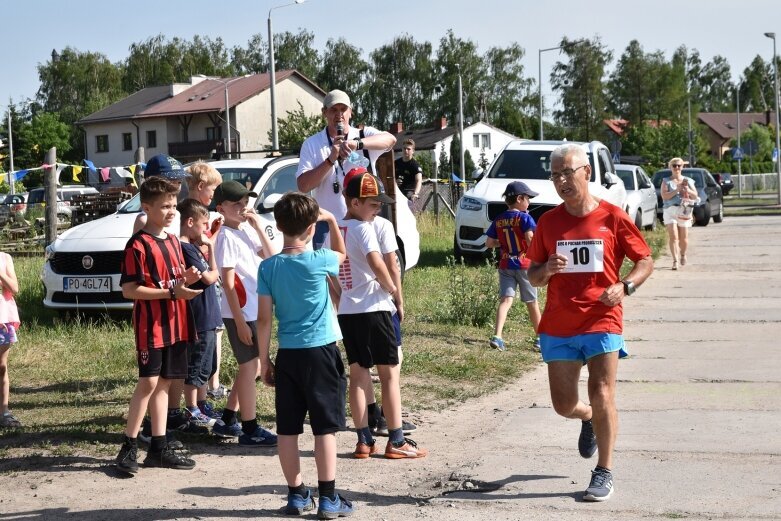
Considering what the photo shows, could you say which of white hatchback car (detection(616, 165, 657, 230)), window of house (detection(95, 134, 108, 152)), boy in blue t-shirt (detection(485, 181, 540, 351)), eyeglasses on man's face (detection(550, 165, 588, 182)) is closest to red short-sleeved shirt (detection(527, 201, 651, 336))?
eyeglasses on man's face (detection(550, 165, 588, 182))

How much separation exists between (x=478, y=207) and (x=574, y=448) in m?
11.7

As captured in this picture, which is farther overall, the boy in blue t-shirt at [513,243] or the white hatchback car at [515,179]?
the white hatchback car at [515,179]

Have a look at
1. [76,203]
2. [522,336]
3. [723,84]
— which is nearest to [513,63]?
[723,84]

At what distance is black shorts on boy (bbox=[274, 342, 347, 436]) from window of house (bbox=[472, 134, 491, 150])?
8429 centimetres

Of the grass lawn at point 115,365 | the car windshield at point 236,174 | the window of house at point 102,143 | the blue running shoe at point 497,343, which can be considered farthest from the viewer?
the window of house at point 102,143

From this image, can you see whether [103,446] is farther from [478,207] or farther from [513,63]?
[513,63]

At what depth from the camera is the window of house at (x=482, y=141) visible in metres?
88.9

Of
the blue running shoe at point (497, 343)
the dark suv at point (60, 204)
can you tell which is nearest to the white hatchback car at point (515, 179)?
the blue running shoe at point (497, 343)

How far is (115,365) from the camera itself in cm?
937

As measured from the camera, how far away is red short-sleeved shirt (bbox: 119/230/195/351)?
19.9ft

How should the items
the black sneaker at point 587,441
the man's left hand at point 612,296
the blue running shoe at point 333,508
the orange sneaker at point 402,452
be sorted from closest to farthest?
the blue running shoe at point 333,508
the man's left hand at point 612,296
the black sneaker at point 587,441
the orange sneaker at point 402,452

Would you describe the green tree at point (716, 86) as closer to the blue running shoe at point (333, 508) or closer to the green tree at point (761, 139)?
the green tree at point (761, 139)

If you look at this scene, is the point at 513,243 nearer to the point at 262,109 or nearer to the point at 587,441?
the point at 587,441

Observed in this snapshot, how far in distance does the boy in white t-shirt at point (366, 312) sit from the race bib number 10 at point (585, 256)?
3.92 feet
